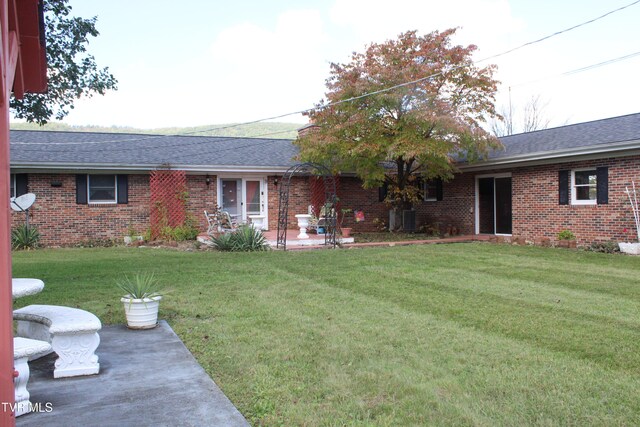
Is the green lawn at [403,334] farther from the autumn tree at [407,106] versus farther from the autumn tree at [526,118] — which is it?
the autumn tree at [526,118]

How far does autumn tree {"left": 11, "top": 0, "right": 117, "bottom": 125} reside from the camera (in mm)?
8805

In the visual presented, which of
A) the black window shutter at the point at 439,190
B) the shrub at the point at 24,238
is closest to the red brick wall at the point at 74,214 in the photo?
the shrub at the point at 24,238

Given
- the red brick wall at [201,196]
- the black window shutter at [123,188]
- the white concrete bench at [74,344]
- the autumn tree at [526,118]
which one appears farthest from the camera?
the autumn tree at [526,118]

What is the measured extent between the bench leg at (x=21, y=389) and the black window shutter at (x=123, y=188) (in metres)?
13.3

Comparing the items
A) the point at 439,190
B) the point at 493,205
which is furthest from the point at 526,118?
the point at 493,205

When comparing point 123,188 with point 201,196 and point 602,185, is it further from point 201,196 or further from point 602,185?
point 602,185

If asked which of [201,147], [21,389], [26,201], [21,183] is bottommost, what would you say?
[21,389]

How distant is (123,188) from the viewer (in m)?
15.9

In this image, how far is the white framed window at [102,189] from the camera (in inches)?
612

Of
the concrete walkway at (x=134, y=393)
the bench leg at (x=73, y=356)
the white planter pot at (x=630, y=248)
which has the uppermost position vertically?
the white planter pot at (x=630, y=248)

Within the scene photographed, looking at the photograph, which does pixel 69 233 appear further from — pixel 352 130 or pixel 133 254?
pixel 352 130

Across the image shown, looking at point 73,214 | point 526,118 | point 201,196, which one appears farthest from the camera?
point 526,118

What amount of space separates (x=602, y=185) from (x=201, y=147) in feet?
44.3

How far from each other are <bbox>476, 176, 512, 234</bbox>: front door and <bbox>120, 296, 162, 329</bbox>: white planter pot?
14.2 m
